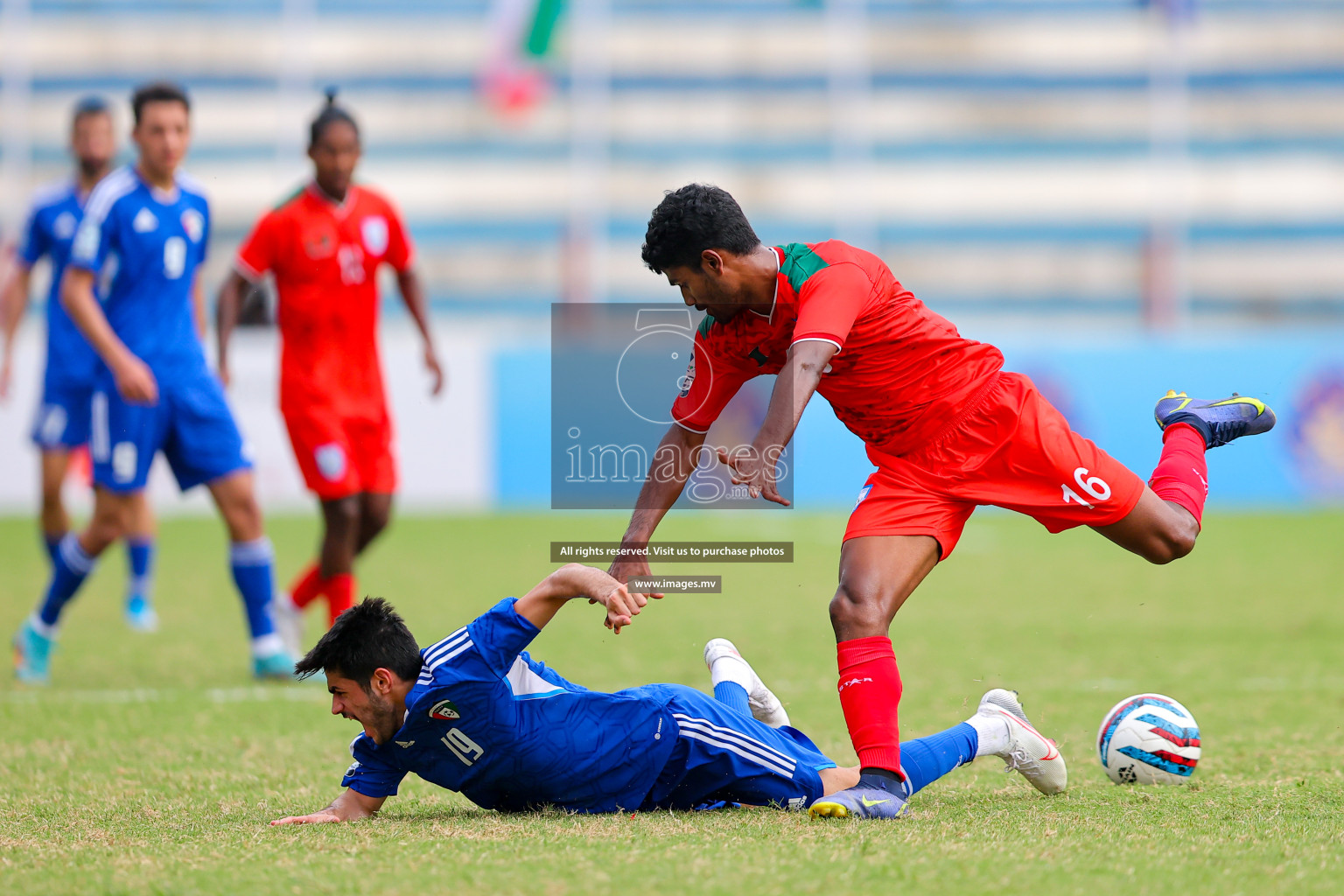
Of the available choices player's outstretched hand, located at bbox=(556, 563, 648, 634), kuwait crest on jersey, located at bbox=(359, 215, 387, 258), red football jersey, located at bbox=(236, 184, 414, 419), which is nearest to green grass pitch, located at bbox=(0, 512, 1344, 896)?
player's outstretched hand, located at bbox=(556, 563, 648, 634)

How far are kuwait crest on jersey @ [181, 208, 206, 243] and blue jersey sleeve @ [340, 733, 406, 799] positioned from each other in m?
3.35

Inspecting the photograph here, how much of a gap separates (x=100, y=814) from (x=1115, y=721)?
2829 millimetres

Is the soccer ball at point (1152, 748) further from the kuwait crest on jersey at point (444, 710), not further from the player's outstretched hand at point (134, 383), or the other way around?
the player's outstretched hand at point (134, 383)

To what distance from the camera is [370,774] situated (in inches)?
148

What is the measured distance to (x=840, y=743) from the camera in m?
4.91

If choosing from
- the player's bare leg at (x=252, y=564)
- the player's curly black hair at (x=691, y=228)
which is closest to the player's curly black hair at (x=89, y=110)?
the player's bare leg at (x=252, y=564)

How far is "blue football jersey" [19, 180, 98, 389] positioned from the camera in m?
7.71

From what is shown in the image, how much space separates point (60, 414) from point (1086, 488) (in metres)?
5.66

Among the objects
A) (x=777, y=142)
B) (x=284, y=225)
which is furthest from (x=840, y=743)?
(x=777, y=142)

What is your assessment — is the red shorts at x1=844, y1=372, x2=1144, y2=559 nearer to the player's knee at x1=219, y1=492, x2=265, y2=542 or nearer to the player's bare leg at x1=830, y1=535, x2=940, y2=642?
the player's bare leg at x1=830, y1=535, x2=940, y2=642

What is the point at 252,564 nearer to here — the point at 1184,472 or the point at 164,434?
the point at 164,434

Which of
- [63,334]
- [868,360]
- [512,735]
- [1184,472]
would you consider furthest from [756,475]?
[63,334]

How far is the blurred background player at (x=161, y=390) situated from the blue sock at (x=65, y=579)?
0.13 m

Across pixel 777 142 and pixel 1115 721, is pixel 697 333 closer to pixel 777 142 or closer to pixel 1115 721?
pixel 1115 721
